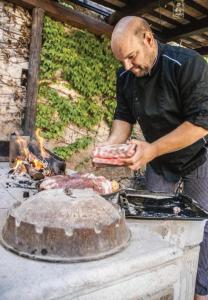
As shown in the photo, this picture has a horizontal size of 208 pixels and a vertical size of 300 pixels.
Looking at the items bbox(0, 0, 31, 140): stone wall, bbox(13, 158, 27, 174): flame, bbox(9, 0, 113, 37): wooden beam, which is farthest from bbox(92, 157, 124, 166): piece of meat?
bbox(9, 0, 113, 37): wooden beam

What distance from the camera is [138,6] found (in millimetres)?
5730

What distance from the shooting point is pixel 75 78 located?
6.62 m

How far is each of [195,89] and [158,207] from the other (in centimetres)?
110

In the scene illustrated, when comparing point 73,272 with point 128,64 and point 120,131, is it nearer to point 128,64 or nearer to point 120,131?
point 128,64

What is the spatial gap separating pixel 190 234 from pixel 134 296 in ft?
3.21

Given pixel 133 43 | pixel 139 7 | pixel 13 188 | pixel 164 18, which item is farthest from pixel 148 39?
pixel 164 18

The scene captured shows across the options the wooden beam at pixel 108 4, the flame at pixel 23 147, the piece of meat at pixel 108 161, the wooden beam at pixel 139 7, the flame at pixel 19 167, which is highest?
the wooden beam at pixel 108 4

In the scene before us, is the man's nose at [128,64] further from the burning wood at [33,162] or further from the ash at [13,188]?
the burning wood at [33,162]

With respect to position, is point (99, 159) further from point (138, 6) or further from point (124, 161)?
point (138, 6)

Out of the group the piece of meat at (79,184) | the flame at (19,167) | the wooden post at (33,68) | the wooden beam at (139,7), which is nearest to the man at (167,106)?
the piece of meat at (79,184)

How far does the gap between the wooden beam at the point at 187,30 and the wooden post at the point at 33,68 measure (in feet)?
8.94

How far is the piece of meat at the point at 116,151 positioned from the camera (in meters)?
2.86

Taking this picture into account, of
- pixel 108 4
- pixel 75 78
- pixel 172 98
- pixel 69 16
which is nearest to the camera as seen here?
pixel 172 98

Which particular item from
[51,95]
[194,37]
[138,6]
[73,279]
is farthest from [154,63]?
[194,37]
